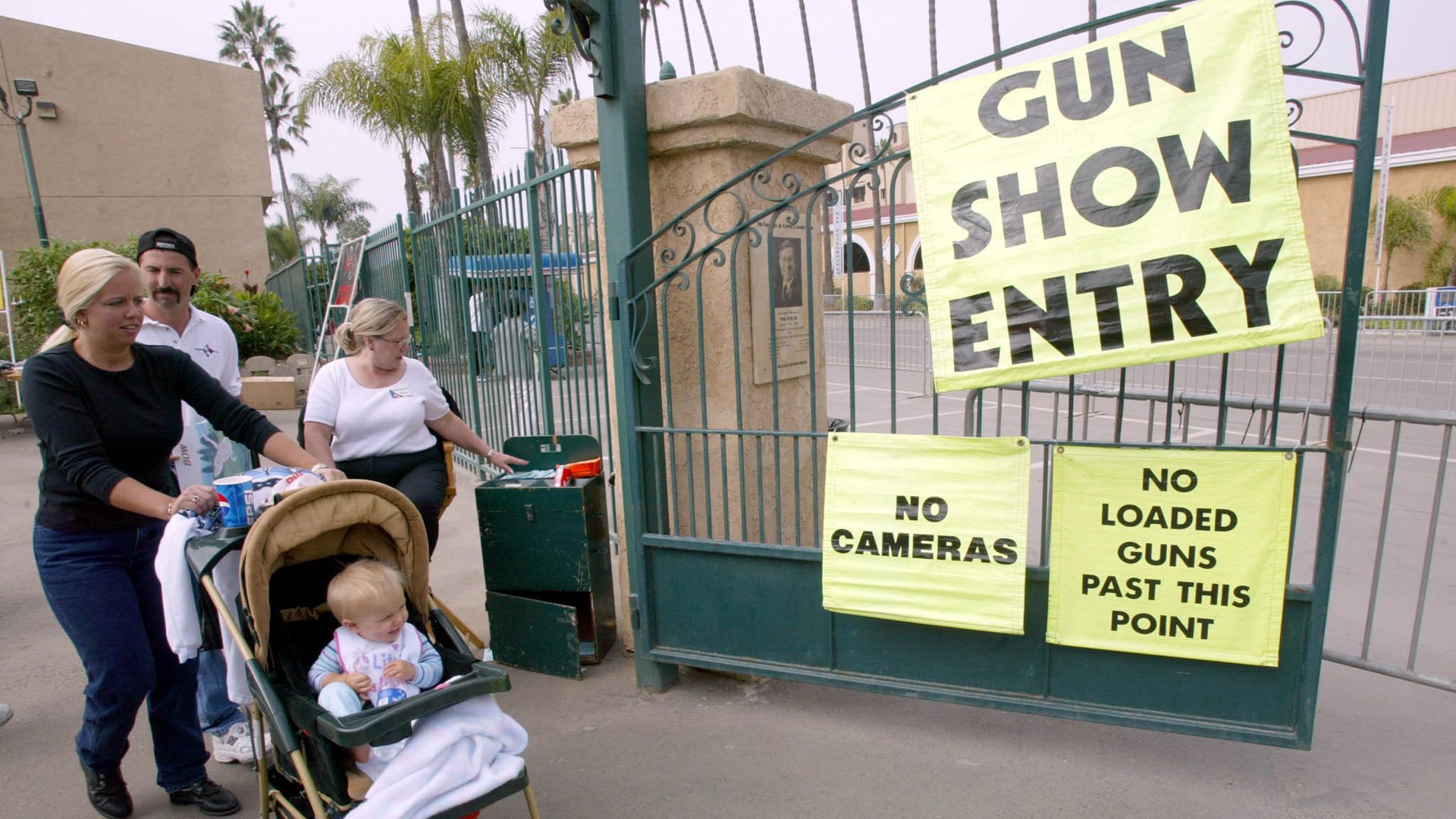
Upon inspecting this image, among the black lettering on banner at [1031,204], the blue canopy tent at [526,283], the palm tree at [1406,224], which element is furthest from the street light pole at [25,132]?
the palm tree at [1406,224]

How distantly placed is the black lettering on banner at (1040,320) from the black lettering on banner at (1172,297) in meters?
0.23

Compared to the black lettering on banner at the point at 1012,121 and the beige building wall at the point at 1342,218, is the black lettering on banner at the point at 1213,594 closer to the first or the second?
the black lettering on banner at the point at 1012,121

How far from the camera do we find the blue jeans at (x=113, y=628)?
Answer: 2.74 meters

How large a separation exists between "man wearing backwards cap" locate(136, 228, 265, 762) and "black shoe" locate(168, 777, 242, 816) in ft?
0.89

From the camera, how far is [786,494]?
4.07m

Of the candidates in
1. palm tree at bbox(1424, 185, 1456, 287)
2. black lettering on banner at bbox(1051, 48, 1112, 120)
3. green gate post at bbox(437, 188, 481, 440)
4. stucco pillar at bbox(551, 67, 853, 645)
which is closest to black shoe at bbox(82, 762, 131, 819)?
stucco pillar at bbox(551, 67, 853, 645)

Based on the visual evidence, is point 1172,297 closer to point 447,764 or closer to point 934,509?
point 934,509

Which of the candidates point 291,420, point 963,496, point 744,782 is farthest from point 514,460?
point 291,420

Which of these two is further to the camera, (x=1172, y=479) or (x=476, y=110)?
(x=476, y=110)

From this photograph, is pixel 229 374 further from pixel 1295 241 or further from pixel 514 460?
pixel 1295 241

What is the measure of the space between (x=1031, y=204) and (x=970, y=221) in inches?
7.7

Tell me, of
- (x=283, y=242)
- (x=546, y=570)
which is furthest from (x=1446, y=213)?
(x=283, y=242)

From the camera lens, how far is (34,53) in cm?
1928

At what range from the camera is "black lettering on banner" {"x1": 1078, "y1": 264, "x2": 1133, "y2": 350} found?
2523 millimetres
